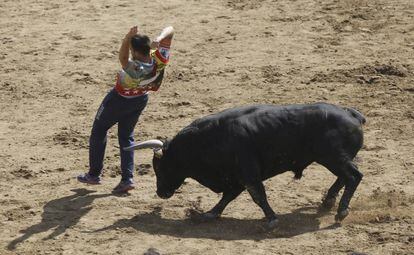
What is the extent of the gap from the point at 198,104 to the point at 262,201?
3.89m

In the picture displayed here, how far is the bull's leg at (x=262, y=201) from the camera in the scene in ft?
33.1

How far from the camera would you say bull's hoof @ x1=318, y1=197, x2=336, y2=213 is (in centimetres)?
1056

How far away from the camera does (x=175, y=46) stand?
51.9ft

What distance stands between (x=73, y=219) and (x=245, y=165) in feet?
5.75

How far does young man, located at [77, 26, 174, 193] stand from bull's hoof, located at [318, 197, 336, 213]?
77.0 inches

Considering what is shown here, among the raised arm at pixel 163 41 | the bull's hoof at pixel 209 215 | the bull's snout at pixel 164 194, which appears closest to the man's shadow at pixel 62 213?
the bull's snout at pixel 164 194

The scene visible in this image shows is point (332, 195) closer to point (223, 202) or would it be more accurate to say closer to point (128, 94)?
point (223, 202)

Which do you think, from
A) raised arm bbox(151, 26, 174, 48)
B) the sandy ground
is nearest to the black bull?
the sandy ground

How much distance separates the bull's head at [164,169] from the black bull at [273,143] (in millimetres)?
258

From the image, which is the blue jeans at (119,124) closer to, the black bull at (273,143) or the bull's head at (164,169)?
A: the bull's head at (164,169)

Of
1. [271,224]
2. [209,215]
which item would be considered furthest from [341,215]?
[209,215]

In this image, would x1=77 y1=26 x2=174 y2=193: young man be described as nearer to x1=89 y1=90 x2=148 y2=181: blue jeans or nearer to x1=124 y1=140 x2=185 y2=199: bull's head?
x1=89 y1=90 x2=148 y2=181: blue jeans

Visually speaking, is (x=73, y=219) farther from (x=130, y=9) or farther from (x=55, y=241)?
(x=130, y=9)

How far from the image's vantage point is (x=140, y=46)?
10375mm
